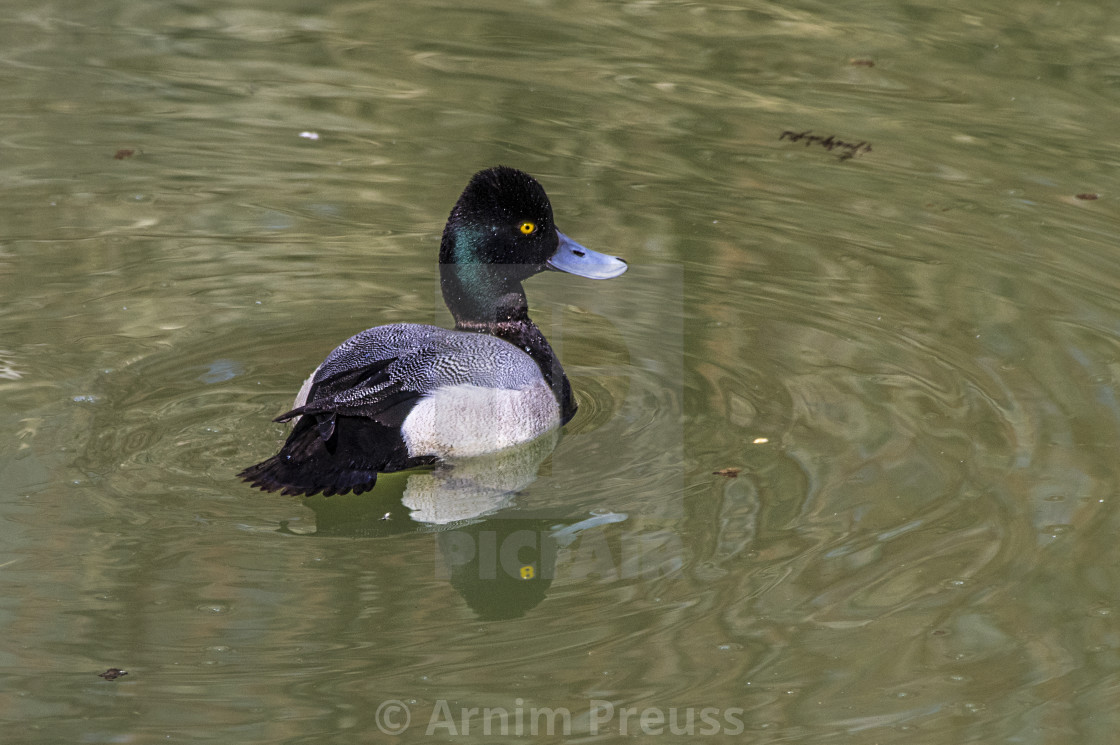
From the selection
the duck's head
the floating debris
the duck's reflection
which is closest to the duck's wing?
the duck's reflection

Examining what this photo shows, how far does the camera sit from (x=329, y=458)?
539 cm

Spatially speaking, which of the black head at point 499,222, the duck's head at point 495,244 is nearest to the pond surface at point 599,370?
the duck's head at point 495,244

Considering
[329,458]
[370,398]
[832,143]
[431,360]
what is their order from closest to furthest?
1. [329,458]
2. [370,398]
3. [431,360]
4. [832,143]

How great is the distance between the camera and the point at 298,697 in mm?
4262

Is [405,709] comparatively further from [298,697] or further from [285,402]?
[285,402]

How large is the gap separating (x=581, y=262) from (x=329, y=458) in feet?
6.08

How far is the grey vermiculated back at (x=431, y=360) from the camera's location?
5.67 meters

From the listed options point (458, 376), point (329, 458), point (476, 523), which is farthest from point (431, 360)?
point (476, 523)

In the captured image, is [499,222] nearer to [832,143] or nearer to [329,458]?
[329,458]

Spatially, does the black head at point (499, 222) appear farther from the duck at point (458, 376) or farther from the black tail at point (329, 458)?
the black tail at point (329, 458)

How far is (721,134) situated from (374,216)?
2336 mm

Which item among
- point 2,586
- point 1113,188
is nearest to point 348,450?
point 2,586

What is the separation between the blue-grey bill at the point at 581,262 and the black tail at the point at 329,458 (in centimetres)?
149

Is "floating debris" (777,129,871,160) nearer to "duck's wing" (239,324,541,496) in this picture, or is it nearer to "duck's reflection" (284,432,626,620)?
"duck's wing" (239,324,541,496)
